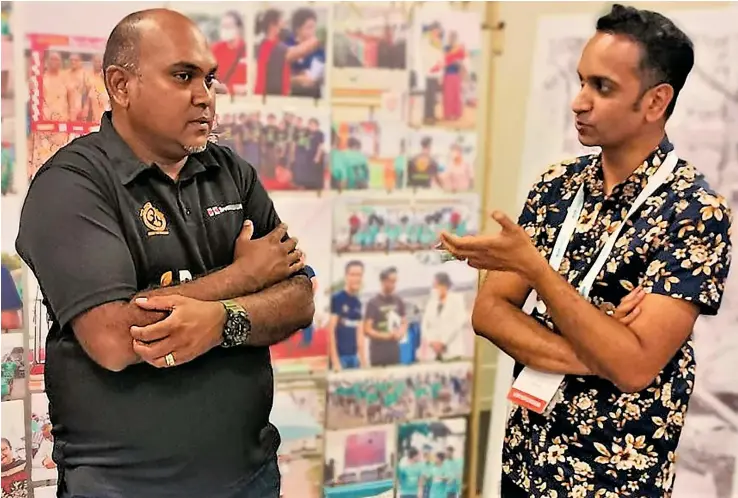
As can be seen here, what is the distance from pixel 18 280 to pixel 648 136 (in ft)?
5.65

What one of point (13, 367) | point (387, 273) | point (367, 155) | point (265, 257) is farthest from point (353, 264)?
point (13, 367)

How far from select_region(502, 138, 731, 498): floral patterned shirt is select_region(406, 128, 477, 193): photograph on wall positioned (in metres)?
1.04

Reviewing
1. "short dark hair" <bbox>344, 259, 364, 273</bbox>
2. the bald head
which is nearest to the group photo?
"short dark hair" <bbox>344, 259, 364, 273</bbox>

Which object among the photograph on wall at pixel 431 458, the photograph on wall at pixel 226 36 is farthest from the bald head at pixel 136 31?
the photograph on wall at pixel 431 458

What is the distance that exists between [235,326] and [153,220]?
0.28m

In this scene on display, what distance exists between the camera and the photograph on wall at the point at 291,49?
2.41m

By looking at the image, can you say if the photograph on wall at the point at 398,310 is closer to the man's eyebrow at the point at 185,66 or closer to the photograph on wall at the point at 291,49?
the photograph on wall at the point at 291,49

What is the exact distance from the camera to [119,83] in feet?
5.38

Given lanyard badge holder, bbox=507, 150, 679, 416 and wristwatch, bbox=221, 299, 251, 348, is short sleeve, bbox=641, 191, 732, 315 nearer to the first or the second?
lanyard badge holder, bbox=507, 150, 679, 416

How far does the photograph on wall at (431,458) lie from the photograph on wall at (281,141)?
0.99m

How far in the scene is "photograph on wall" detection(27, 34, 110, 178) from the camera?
2.14m

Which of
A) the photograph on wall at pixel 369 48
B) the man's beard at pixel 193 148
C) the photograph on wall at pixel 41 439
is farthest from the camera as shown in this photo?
the photograph on wall at pixel 369 48

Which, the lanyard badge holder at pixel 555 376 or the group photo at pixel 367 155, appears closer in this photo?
the lanyard badge holder at pixel 555 376

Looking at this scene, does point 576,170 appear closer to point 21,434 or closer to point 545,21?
point 545,21
